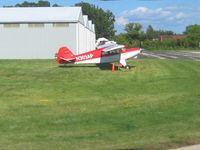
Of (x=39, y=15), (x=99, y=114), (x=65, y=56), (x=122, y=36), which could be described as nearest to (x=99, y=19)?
(x=122, y=36)

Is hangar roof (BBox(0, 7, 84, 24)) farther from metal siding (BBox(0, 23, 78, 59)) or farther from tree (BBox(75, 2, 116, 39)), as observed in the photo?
tree (BBox(75, 2, 116, 39))

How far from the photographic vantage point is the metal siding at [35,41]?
57.2 m

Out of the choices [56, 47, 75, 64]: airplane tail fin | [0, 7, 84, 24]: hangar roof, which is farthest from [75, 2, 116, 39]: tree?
[56, 47, 75, 64]: airplane tail fin

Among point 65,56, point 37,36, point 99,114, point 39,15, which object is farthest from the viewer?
point 39,15

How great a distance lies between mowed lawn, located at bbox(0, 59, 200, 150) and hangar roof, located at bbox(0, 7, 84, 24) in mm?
34261

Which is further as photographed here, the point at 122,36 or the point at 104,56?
the point at 122,36

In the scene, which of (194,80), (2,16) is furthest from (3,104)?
(2,16)

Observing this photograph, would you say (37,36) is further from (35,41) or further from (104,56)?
(104,56)

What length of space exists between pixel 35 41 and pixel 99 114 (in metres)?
45.1

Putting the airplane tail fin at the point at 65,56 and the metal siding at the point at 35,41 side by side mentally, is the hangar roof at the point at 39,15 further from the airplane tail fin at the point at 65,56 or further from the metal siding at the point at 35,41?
the airplane tail fin at the point at 65,56

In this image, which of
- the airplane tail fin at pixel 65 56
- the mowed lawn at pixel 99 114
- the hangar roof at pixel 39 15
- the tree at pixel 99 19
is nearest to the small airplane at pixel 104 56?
the airplane tail fin at pixel 65 56

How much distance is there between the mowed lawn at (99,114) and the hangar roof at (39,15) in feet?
112

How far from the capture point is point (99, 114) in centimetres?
1332

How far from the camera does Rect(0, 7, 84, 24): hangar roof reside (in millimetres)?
57938
